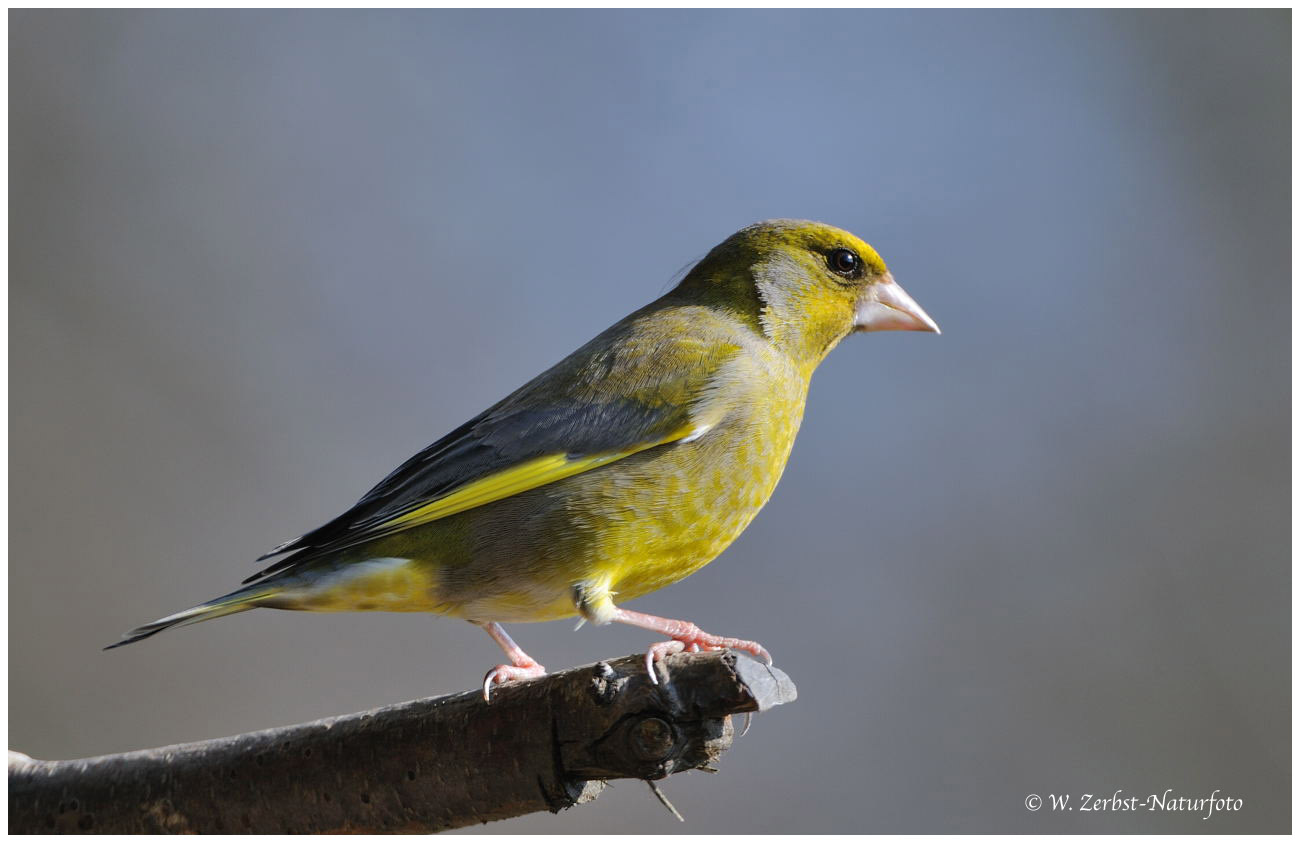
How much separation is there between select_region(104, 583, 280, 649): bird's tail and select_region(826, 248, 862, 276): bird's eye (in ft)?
6.08

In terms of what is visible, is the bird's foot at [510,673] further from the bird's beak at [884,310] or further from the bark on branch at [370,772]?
the bird's beak at [884,310]

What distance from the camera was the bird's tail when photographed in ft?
7.52

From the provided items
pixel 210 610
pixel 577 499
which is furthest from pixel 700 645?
pixel 210 610

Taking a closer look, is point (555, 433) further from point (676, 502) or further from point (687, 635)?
point (687, 635)

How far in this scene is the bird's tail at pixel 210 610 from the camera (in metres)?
2.29

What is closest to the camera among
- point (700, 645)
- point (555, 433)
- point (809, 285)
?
point (700, 645)

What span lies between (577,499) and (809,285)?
3.58 feet

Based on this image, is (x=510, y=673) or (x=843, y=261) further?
(x=843, y=261)

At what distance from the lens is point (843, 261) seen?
3.40 meters

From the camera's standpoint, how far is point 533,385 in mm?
3092

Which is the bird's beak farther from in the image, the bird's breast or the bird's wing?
the bird's breast

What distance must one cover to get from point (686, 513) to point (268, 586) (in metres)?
1.00

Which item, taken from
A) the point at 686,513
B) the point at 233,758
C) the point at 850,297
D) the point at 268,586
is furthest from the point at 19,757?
the point at 850,297

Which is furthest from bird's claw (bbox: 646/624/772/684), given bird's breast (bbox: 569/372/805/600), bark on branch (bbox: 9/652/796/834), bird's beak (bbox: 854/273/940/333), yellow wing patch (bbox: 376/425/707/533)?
bird's beak (bbox: 854/273/940/333)
